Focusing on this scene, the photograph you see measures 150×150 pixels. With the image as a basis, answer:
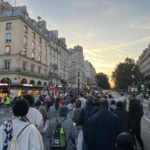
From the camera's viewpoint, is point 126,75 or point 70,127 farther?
point 126,75

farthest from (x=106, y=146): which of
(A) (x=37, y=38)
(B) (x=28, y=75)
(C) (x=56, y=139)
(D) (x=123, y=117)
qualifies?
(A) (x=37, y=38)

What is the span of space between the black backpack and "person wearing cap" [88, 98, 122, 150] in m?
0.93

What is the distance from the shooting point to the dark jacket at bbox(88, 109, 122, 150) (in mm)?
5559

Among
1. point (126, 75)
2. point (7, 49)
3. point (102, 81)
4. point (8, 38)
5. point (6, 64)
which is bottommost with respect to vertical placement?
point (6, 64)

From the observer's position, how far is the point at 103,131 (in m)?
5.65

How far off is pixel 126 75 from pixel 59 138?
112910 millimetres

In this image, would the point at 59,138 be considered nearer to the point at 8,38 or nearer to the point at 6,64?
the point at 6,64

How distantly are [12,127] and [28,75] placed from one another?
53491 mm

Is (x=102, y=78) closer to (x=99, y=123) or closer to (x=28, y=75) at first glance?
(x=28, y=75)

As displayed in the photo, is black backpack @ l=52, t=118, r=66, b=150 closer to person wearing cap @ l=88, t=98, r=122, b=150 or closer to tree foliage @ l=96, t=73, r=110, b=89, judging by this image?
person wearing cap @ l=88, t=98, r=122, b=150

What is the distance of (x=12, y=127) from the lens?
382 cm

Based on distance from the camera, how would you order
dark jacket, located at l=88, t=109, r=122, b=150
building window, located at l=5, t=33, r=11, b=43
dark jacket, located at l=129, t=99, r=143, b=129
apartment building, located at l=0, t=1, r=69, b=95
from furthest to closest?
building window, located at l=5, t=33, r=11, b=43, apartment building, located at l=0, t=1, r=69, b=95, dark jacket, located at l=129, t=99, r=143, b=129, dark jacket, located at l=88, t=109, r=122, b=150

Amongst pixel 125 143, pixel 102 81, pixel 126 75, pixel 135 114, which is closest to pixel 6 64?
pixel 135 114

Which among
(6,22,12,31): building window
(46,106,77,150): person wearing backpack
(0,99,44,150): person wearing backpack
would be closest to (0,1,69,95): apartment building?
(6,22,12,31): building window
